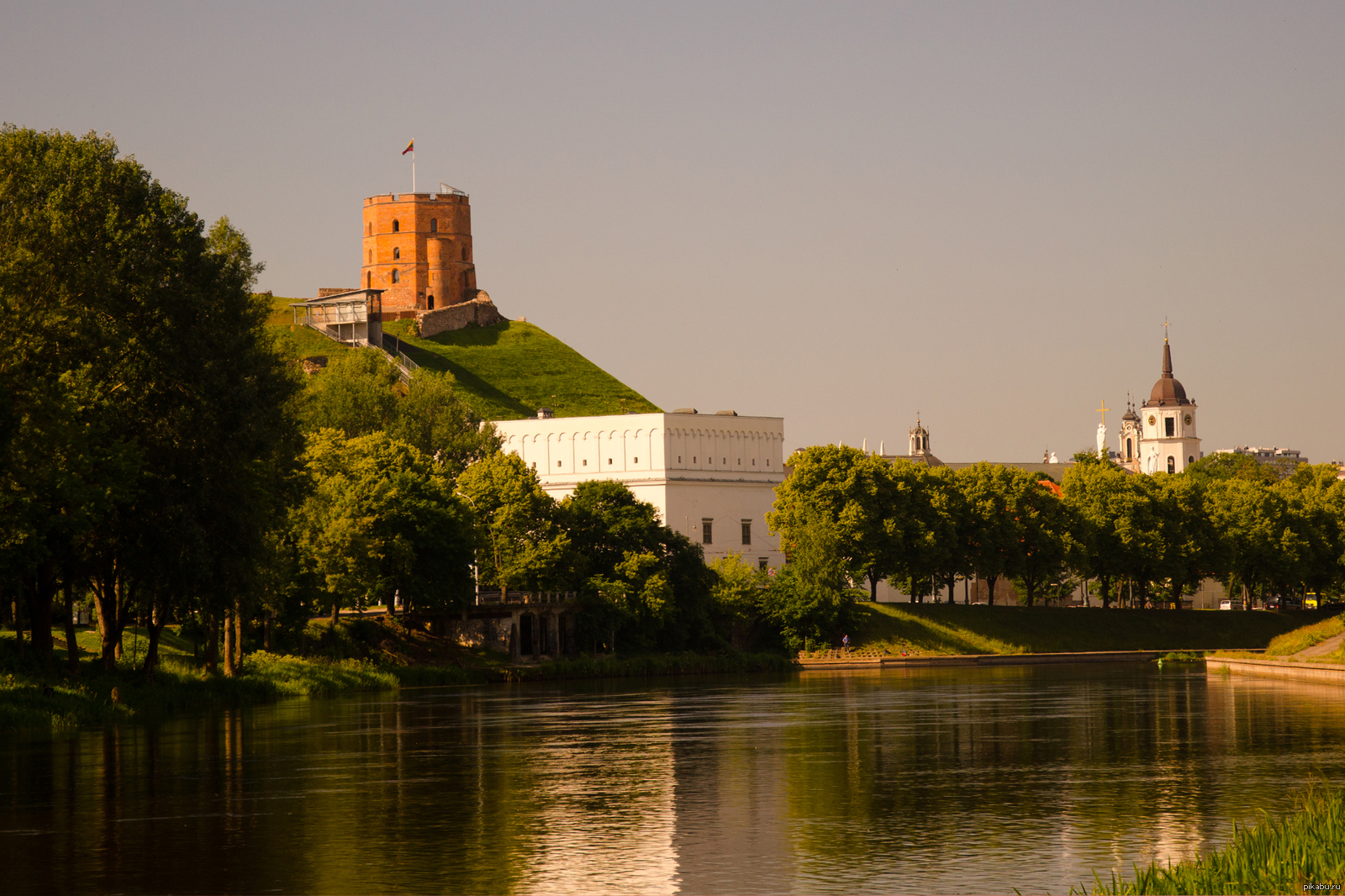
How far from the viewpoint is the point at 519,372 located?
554ft

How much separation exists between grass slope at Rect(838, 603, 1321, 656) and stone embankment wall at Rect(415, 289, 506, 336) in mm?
80066

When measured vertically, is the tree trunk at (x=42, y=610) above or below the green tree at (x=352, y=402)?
below

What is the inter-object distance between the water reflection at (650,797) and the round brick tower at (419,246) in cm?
13181

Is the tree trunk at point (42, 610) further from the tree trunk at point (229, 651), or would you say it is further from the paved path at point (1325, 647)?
the paved path at point (1325, 647)

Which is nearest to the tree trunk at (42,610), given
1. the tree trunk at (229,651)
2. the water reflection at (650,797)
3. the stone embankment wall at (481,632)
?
the water reflection at (650,797)

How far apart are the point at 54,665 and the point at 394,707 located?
38.4ft

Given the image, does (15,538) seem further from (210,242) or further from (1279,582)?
(1279,582)

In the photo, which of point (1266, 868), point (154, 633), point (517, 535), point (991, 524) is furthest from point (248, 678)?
point (991, 524)

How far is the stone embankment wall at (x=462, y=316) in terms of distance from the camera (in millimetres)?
171000

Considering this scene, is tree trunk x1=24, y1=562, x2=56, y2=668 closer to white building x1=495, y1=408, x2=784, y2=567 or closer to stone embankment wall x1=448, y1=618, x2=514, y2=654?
stone embankment wall x1=448, y1=618, x2=514, y2=654

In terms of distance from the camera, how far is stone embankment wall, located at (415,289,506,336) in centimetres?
17100

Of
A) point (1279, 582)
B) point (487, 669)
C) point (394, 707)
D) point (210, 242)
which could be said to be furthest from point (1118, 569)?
point (210, 242)

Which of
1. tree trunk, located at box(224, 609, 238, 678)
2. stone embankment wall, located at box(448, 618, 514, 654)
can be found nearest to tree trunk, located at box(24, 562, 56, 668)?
tree trunk, located at box(224, 609, 238, 678)

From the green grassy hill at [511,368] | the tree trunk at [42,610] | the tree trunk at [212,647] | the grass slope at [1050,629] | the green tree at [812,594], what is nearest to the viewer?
the tree trunk at [42,610]
